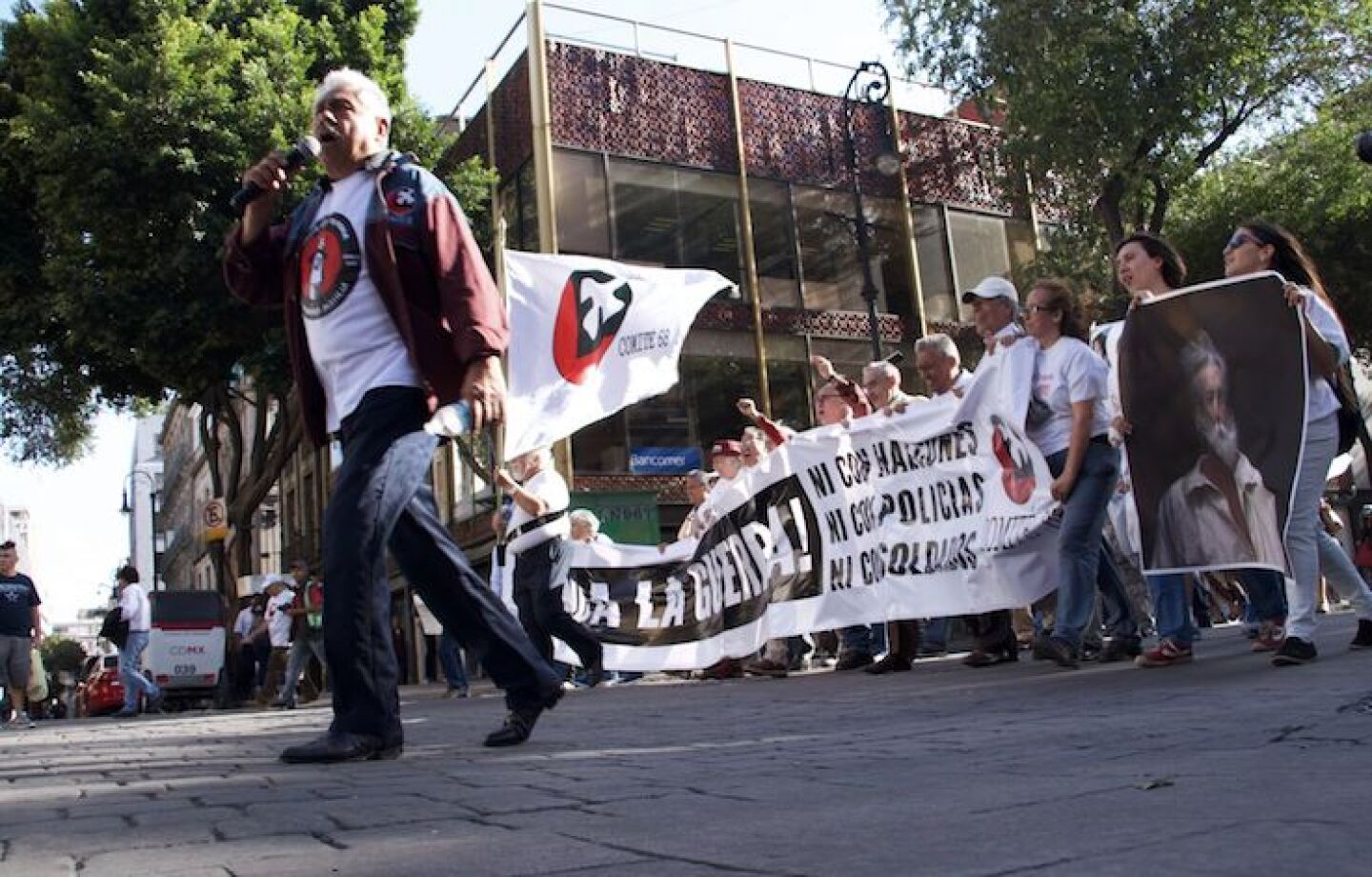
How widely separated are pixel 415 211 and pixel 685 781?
1.95m

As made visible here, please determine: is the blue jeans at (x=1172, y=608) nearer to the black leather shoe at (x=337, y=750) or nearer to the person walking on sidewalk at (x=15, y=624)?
the black leather shoe at (x=337, y=750)

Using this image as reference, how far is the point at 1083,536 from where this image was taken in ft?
21.4

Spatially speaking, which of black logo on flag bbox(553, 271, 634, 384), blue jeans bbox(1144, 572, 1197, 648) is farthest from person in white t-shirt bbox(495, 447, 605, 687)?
blue jeans bbox(1144, 572, 1197, 648)

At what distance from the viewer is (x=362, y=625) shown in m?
3.84

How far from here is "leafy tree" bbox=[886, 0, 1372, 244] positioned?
21031 millimetres

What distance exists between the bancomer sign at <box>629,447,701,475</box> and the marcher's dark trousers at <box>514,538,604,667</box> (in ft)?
46.8

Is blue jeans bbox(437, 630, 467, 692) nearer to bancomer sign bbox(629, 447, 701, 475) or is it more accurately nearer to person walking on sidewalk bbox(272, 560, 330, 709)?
person walking on sidewalk bbox(272, 560, 330, 709)

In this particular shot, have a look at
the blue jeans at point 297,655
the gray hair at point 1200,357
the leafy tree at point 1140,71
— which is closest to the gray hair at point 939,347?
the gray hair at point 1200,357

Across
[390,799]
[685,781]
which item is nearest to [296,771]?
[390,799]

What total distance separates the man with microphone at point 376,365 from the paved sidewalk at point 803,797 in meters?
0.28

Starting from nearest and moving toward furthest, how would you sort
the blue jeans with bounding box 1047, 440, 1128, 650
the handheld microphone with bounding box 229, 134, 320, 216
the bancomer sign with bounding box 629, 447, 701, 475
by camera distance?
the handheld microphone with bounding box 229, 134, 320, 216, the blue jeans with bounding box 1047, 440, 1128, 650, the bancomer sign with bounding box 629, 447, 701, 475

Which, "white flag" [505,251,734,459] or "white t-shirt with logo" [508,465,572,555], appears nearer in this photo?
"white t-shirt with logo" [508,465,572,555]

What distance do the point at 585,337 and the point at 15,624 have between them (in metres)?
7.90

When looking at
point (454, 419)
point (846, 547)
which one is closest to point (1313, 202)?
point (846, 547)
